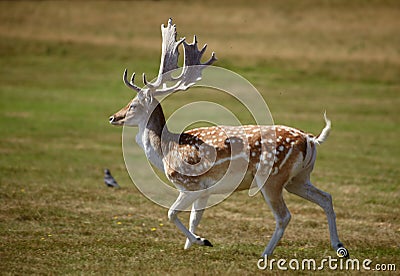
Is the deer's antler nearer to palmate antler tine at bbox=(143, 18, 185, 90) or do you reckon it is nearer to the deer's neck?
palmate antler tine at bbox=(143, 18, 185, 90)

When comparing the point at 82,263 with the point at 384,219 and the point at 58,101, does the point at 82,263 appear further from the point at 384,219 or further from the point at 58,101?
the point at 58,101

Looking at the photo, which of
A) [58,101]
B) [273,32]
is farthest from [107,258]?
[273,32]

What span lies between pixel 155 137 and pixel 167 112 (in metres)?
19.4

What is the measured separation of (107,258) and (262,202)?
19.5 ft

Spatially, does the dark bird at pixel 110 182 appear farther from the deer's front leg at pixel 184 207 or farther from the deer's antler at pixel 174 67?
the deer's front leg at pixel 184 207

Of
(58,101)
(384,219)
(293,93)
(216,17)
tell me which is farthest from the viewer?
(216,17)

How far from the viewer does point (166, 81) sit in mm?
10641

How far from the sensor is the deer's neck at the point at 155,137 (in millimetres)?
10508

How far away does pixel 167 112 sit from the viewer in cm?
2988

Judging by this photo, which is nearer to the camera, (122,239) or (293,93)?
(122,239)

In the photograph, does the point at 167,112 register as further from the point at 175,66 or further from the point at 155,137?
the point at 155,137

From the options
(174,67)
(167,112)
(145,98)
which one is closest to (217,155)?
(145,98)

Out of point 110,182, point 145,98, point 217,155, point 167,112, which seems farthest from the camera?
point 167,112

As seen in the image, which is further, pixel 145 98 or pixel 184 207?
pixel 145 98
